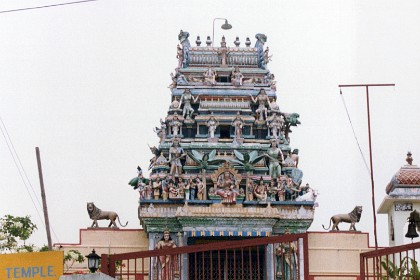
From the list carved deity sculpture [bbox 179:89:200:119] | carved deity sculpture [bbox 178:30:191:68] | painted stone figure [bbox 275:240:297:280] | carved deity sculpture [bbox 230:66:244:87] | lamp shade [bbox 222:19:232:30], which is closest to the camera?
painted stone figure [bbox 275:240:297:280]

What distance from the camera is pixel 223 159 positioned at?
3650cm

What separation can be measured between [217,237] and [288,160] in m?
4.36

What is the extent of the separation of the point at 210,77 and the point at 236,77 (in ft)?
3.53

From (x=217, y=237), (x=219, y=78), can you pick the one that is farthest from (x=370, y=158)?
(x=219, y=78)

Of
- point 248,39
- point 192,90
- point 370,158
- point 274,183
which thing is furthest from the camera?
point 248,39

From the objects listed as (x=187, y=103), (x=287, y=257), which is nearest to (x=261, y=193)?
(x=287, y=257)

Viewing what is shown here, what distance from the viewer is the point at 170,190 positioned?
35438 mm

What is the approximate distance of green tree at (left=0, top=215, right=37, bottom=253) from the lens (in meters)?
29.3

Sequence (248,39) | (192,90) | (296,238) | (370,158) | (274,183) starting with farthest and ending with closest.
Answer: (248,39)
(192,90)
(274,183)
(370,158)
(296,238)

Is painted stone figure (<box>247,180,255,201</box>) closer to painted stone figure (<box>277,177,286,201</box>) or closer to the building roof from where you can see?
painted stone figure (<box>277,177,286,201</box>)

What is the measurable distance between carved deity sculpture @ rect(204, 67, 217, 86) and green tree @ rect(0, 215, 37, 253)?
38.9 ft

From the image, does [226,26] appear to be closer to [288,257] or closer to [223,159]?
[223,159]

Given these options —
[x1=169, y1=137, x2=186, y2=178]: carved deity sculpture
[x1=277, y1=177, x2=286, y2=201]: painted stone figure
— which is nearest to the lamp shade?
[x1=169, y1=137, x2=186, y2=178]: carved deity sculpture

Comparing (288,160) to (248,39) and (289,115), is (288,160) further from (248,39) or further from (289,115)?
(248,39)
